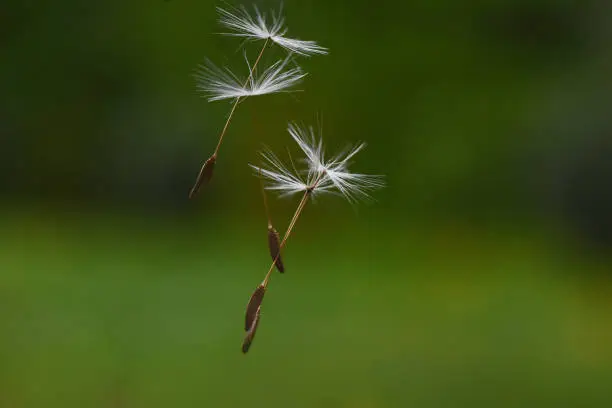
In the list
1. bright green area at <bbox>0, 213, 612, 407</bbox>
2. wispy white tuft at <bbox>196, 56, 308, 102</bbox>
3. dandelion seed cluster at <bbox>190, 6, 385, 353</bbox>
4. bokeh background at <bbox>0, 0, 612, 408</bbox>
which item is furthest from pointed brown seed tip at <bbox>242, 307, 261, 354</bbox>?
bokeh background at <bbox>0, 0, 612, 408</bbox>

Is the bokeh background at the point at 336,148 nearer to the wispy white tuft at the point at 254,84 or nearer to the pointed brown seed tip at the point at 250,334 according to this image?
the wispy white tuft at the point at 254,84

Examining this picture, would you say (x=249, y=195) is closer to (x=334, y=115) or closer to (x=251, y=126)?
(x=251, y=126)

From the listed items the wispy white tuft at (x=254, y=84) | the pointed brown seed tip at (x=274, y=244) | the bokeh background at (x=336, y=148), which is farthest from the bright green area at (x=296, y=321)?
the pointed brown seed tip at (x=274, y=244)

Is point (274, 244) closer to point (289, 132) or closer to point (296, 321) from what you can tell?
point (289, 132)

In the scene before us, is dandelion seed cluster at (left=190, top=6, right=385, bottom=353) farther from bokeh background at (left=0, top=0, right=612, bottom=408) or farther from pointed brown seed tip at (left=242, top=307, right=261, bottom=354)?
bokeh background at (left=0, top=0, right=612, bottom=408)

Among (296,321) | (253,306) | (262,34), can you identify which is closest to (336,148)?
(296,321)

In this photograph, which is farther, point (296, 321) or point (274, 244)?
point (296, 321)
